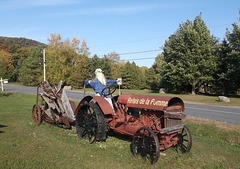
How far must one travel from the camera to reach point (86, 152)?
17.3 ft

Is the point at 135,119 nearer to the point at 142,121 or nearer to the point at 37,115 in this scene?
the point at 142,121

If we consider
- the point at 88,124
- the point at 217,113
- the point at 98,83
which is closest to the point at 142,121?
the point at 88,124

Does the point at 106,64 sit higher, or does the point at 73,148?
the point at 106,64

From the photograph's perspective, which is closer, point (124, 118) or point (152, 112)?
point (152, 112)

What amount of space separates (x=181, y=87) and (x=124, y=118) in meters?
28.1

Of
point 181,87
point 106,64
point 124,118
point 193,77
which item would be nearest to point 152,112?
point 124,118

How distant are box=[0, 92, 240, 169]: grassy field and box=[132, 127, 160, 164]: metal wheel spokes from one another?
179 mm

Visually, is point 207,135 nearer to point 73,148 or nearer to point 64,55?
point 73,148

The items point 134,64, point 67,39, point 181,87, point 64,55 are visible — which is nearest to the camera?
point 181,87

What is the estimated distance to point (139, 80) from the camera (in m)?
50.5

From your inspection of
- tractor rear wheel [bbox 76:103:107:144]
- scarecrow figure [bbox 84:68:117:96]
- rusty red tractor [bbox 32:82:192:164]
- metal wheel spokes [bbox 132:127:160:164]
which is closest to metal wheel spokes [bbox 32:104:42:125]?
rusty red tractor [bbox 32:82:192:164]

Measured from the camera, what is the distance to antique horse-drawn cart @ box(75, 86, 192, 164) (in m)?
4.96

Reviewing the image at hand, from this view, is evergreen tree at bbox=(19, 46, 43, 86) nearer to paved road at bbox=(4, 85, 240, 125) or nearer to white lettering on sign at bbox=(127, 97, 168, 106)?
paved road at bbox=(4, 85, 240, 125)

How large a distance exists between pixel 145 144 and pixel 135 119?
3.05 feet
